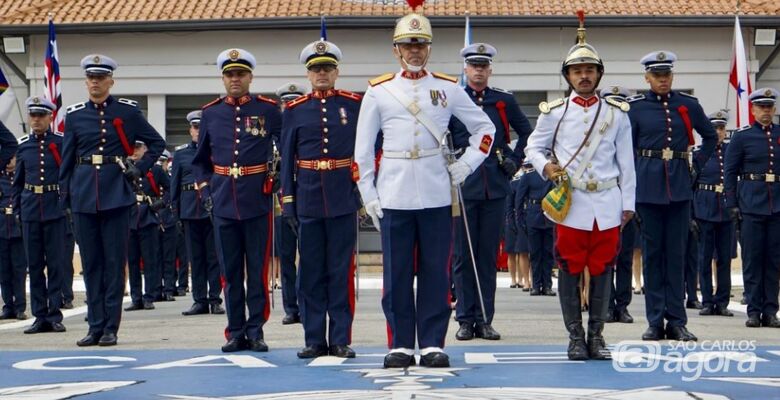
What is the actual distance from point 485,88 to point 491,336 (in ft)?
6.86

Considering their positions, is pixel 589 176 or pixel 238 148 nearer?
pixel 589 176

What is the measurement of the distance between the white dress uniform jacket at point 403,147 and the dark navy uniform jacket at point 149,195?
1022 centimetres

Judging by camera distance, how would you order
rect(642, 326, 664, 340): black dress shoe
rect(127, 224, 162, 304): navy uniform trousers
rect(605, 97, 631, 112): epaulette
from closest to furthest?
rect(605, 97, 631, 112): epaulette < rect(642, 326, 664, 340): black dress shoe < rect(127, 224, 162, 304): navy uniform trousers

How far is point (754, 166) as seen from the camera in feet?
48.5

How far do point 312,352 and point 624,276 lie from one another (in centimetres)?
515

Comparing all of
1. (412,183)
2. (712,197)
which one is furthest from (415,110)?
(712,197)

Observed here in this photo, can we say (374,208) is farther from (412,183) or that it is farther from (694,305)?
(694,305)

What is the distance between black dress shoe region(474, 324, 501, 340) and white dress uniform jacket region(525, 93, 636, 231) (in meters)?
2.11

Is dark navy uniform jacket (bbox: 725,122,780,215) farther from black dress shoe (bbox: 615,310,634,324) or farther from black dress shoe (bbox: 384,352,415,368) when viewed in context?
black dress shoe (bbox: 384,352,415,368)

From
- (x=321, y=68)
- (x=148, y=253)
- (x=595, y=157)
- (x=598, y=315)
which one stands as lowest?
(x=598, y=315)

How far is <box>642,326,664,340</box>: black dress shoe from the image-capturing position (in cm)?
1190

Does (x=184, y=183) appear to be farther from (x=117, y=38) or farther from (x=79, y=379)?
(x=117, y=38)

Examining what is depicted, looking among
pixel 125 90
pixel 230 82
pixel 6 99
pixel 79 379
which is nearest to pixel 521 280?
pixel 6 99

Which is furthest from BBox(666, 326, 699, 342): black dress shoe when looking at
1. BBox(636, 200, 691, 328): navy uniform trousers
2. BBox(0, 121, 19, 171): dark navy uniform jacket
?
BBox(0, 121, 19, 171): dark navy uniform jacket
